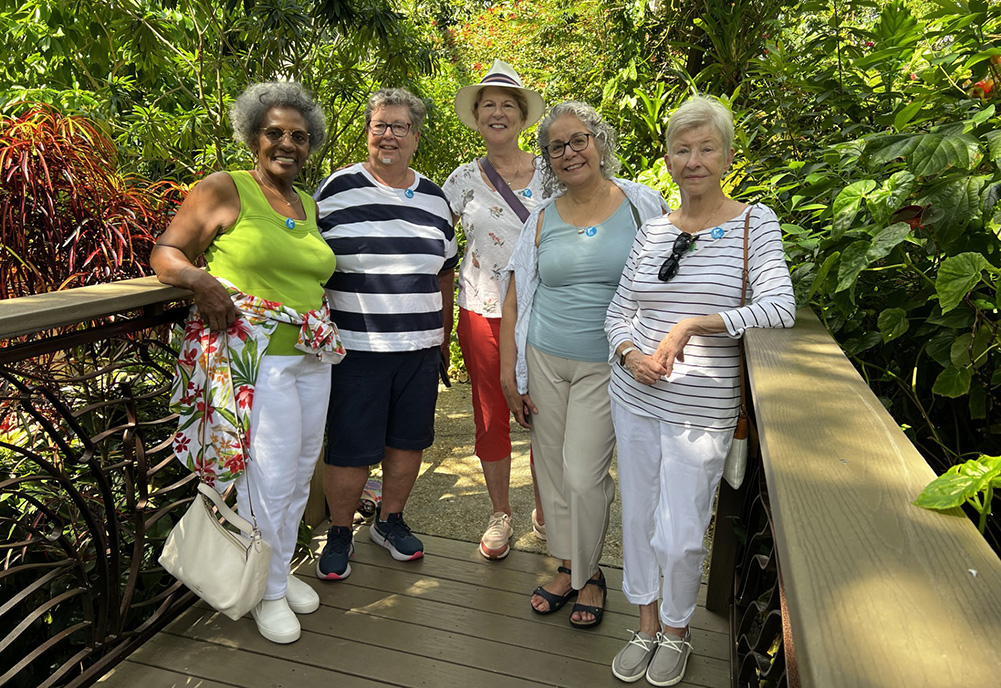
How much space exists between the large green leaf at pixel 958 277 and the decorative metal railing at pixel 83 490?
1.88 metres

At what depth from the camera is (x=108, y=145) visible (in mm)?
2826

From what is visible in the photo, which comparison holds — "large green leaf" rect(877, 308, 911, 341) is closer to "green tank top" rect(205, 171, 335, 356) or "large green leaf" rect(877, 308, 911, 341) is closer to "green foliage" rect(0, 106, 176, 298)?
"green tank top" rect(205, 171, 335, 356)

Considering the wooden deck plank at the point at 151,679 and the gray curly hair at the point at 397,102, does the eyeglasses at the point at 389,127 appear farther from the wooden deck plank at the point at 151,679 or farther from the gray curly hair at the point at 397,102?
the wooden deck plank at the point at 151,679

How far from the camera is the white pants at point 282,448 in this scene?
89.0 inches

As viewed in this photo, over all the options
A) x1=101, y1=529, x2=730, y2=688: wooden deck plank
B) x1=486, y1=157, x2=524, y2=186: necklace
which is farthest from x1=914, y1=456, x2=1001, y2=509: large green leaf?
x1=486, y1=157, x2=524, y2=186: necklace

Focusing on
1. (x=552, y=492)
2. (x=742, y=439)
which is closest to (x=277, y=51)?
(x=552, y=492)

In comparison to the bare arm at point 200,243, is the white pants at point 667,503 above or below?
below

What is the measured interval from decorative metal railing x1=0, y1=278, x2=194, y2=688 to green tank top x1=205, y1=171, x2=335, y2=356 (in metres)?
0.18

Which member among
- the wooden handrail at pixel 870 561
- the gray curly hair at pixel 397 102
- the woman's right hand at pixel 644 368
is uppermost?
the gray curly hair at pixel 397 102

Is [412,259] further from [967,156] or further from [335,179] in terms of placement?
[967,156]

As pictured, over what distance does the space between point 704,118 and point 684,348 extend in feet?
2.04

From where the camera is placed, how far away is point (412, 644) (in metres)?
2.42

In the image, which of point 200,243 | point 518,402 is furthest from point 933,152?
point 200,243

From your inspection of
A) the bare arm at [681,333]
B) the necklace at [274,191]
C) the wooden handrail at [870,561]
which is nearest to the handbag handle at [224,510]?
the necklace at [274,191]
